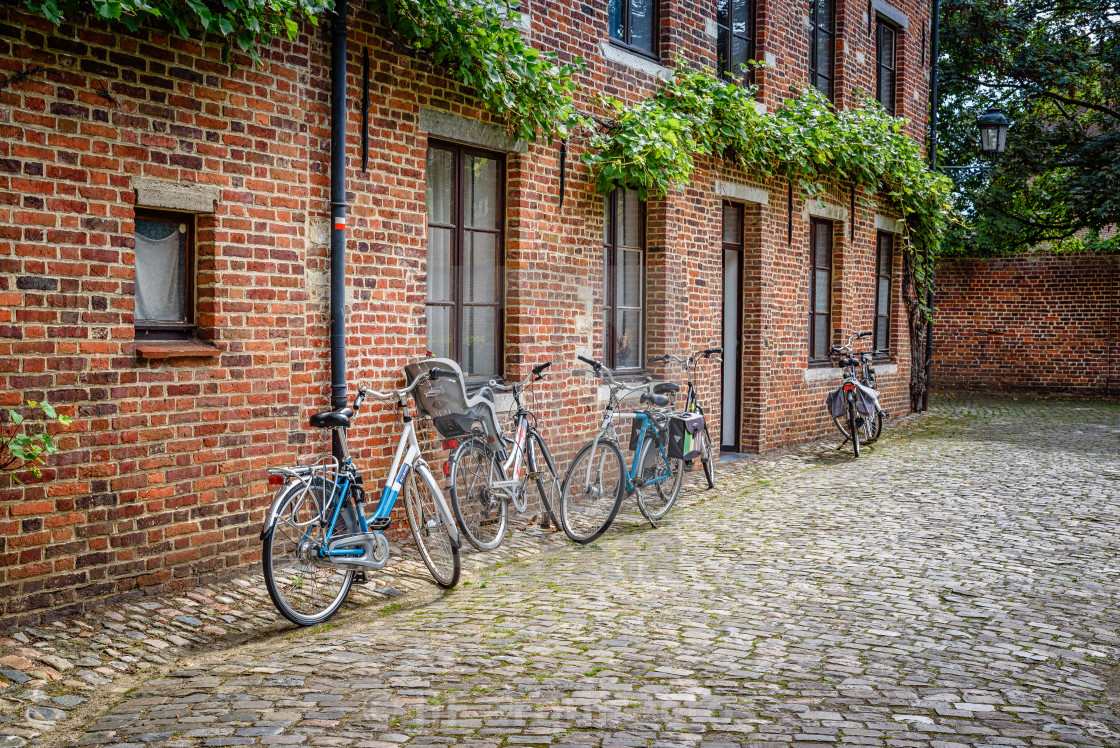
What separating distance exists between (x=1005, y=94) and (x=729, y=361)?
1510 centimetres

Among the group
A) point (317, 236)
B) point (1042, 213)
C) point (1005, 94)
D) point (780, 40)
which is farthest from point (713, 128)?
point (1042, 213)

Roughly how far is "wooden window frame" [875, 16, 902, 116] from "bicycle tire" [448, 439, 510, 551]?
11441 mm

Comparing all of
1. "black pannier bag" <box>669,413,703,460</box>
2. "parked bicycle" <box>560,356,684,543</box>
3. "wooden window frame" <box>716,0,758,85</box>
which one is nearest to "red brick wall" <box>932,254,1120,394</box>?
"wooden window frame" <box>716,0,758,85</box>

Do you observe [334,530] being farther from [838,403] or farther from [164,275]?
[838,403]

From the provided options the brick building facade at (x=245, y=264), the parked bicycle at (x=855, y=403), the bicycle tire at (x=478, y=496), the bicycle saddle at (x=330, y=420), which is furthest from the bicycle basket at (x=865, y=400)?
the bicycle saddle at (x=330, y=420)

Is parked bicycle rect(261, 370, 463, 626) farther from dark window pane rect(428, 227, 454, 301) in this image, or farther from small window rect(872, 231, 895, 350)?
small window rect(872, 231, 895, 350)

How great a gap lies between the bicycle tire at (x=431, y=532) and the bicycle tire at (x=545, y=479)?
1.48 m

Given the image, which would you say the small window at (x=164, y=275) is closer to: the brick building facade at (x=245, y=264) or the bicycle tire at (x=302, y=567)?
the brick building facade at (x=245, y=264)

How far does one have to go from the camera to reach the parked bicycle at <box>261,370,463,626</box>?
206 inches

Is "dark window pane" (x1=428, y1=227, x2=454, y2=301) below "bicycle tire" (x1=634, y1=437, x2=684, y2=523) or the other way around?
the other way around

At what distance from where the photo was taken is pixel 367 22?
22.7 ft

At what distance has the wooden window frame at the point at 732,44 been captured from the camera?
11.6 meters

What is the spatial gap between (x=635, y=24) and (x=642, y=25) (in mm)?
167

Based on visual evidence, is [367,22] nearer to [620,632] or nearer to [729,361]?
[620,632]
